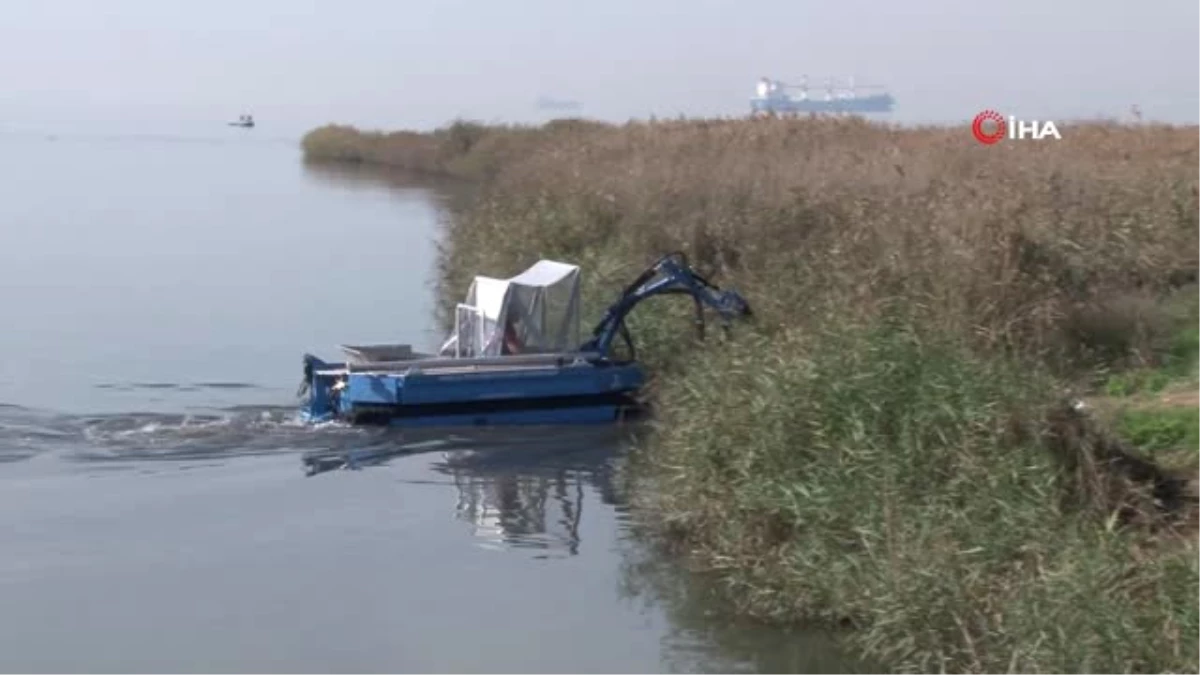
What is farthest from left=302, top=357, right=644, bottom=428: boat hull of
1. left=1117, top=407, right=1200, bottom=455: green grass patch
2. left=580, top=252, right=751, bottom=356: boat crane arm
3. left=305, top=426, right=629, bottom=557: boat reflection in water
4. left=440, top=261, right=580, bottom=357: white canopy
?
left=1117, top=407, right=1200, bottom=455: green grass patch

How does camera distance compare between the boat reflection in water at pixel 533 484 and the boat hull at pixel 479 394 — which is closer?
the boat reflection in water at pixel 533 484

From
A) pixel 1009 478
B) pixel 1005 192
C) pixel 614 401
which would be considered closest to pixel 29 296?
pixel 614 401

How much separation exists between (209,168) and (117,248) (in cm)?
3877

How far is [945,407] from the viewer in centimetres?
1102

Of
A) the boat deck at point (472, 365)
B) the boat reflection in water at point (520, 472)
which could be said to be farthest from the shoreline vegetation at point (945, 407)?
the boat deck at point (472, 365)

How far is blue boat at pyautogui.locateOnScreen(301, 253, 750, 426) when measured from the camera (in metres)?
17.4

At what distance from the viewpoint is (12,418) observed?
1845 cm

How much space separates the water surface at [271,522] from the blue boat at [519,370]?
8.9 inches

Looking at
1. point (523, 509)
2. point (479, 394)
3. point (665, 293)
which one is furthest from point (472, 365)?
point (523, 509)

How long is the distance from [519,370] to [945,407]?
717cm

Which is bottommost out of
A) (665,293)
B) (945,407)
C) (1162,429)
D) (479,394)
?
(479,394)

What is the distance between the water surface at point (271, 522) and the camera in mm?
11000

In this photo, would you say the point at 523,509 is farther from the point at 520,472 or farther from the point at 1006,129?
the point at 1006,129

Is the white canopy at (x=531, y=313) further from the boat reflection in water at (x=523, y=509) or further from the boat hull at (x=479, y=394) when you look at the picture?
the boat reflection in water at (x=523, y=509)
